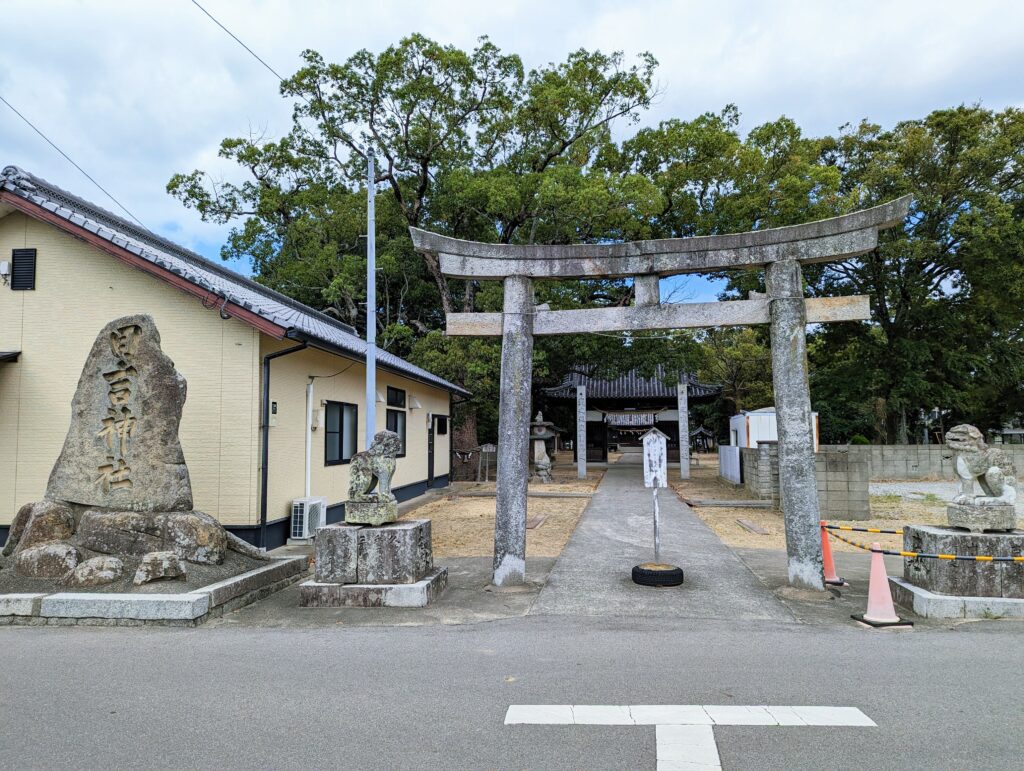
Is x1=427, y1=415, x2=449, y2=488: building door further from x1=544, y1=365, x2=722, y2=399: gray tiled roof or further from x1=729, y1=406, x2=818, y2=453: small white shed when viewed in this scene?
x1=729, y1=406, x2=818, y2=453: small white shed

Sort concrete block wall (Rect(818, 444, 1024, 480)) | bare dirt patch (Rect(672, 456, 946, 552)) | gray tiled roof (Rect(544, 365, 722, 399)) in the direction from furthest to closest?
gray tiled roof (Rect(544, 365, 722, 399)), concrete block wall (Rect(818, 444, 1024, 480)), bare dirt patch (Rect(672, 456, 946, 552))

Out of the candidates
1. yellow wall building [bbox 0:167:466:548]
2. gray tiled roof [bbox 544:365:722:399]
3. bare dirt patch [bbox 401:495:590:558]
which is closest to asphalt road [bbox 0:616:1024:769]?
yellow wall building [bbox 0:167:466:548]

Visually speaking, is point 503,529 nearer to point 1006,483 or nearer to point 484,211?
point 1006,483

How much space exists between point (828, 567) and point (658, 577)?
2.26 metres

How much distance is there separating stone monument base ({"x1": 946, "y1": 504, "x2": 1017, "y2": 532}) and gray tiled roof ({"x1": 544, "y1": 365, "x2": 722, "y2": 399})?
2031 centimetres

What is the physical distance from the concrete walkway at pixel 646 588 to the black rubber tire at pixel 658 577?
0.31 feet

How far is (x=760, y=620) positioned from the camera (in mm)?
6254

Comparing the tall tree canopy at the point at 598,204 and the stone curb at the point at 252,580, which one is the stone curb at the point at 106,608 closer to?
the stone curb at the point at 252,580

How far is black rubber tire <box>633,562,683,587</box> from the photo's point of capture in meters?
7.53

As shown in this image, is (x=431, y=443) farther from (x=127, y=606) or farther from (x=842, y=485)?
(x=127, y=606)

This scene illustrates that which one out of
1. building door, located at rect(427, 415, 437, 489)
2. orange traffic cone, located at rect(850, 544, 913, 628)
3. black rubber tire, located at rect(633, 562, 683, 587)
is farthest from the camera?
building door, located at rect(427, 415, 437, 489)

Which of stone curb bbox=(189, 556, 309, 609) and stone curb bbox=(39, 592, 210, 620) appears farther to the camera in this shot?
stone curb bbox=(189, 556, 309, 609)

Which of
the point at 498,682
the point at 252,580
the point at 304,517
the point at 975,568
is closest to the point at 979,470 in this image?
the point at 975,568

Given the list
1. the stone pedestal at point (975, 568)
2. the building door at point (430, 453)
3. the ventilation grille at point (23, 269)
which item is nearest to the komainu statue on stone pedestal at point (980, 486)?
the stone pedestal at point (975, 568)
